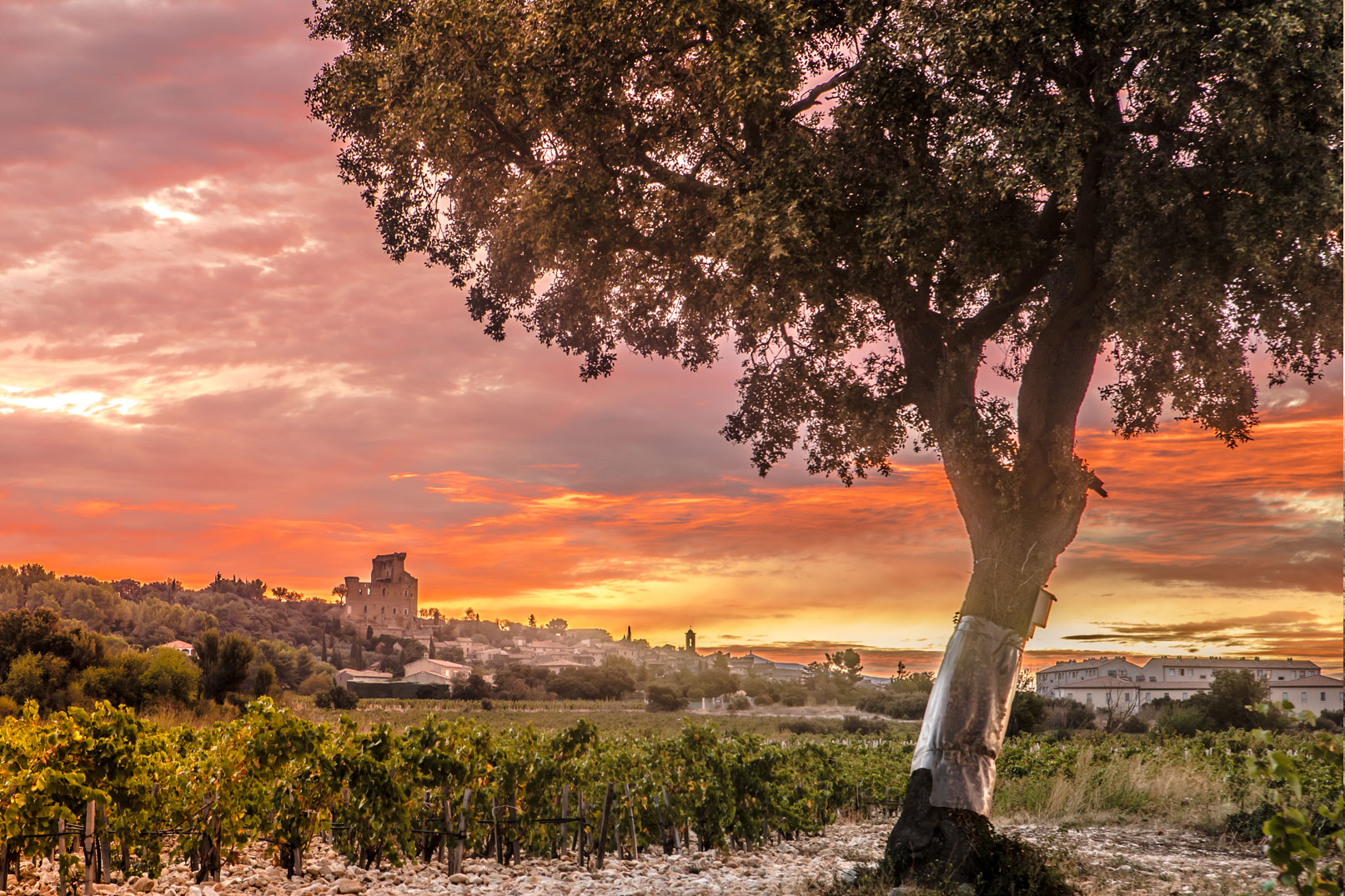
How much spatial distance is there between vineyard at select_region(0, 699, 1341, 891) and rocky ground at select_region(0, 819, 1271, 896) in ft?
0.57

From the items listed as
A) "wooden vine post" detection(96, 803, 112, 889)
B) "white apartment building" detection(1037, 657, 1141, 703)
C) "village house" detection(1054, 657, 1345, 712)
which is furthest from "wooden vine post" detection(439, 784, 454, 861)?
"white apartment building" detection(1037, 657, 1141, 703)

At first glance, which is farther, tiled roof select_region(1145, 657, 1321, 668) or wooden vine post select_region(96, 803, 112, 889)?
tiled roof select_region(1145, 657, 1321, 668)

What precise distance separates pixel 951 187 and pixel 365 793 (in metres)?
7.32

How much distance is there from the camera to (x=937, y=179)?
8.04 m

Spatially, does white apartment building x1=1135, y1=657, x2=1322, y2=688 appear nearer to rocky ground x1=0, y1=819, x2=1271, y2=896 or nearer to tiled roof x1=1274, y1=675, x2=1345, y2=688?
tiled roof x1=1274, y1=675, x2=1345, y2=688

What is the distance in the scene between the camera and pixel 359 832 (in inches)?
305

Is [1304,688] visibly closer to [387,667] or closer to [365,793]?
[365,793]

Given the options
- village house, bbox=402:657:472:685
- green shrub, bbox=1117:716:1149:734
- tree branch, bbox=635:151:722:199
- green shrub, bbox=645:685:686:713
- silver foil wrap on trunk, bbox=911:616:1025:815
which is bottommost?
village house, bbox=402:657:472:685

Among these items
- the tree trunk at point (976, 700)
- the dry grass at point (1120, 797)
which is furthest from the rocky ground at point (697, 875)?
the dry grass at point (1120, 797)

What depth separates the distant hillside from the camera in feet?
173

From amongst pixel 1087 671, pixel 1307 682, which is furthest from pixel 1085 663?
pixel 1307 682

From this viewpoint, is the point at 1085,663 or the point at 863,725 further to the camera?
the point at 1085,663

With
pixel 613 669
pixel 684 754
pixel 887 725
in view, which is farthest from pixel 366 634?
pixel 684 754

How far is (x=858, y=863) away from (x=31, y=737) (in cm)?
713
